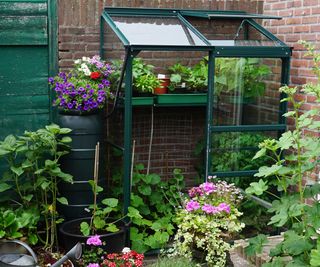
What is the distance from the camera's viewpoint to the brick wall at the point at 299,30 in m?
5.30

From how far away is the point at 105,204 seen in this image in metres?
5.00

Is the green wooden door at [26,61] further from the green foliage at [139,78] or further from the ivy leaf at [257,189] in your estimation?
the ivy leaf at [257,189]

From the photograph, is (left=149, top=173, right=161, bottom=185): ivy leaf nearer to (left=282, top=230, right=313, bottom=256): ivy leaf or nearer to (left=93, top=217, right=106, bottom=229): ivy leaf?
(left=93, top=217, right=106, bottom=229): ivy leaf

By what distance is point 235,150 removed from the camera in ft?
18.0

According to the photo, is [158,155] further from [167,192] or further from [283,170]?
[283,170]

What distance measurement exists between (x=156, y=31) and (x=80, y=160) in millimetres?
1388

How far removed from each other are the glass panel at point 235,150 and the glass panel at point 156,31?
924 mm

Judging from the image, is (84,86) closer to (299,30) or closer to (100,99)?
(100,99)

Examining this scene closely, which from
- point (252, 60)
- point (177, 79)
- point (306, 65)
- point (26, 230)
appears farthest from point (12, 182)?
point (306, 65)

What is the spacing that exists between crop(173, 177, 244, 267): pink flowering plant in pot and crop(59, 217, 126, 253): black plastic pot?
567 millimetres

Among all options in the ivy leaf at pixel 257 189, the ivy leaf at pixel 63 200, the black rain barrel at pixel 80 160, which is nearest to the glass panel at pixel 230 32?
the black rain barrel at pixel 80 160

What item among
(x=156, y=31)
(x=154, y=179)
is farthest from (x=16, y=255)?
(x=156, y=31)

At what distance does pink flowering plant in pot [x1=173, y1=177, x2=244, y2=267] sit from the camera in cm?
434

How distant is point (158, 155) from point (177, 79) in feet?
2.84
